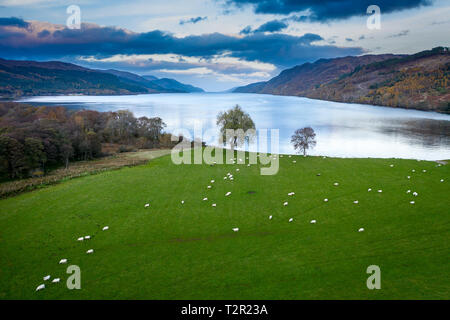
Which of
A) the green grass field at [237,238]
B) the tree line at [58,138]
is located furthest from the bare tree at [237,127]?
the tree line at [58,138]

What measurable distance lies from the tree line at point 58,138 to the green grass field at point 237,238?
1868 centimetres

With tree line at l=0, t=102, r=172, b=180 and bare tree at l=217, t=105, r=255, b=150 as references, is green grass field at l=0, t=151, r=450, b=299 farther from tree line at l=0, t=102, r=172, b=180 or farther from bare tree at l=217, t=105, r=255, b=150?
bare tree at l=217, t=105, r=255, b=150

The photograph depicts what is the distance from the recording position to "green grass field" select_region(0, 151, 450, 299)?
16953 millimetres

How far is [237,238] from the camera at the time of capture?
23328mm

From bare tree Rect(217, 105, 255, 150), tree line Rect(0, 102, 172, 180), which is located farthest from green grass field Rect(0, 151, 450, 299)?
bare tree Rect(217, 105, 255, 150)

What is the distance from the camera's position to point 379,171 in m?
39.8

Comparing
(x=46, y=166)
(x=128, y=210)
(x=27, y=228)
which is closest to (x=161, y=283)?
(x=128, y=210)

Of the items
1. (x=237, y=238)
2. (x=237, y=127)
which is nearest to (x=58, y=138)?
(x=237, y=127)

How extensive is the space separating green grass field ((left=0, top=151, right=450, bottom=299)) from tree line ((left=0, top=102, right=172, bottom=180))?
18.7m

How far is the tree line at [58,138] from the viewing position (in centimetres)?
5141

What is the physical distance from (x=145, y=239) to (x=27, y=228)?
42.7ft

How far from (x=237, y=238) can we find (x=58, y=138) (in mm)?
59999

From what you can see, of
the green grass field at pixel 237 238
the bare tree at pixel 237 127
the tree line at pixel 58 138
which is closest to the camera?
the green grass field at pixel 237 238

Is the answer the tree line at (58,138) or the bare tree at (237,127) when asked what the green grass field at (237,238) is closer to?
the tree line at (58,138)
